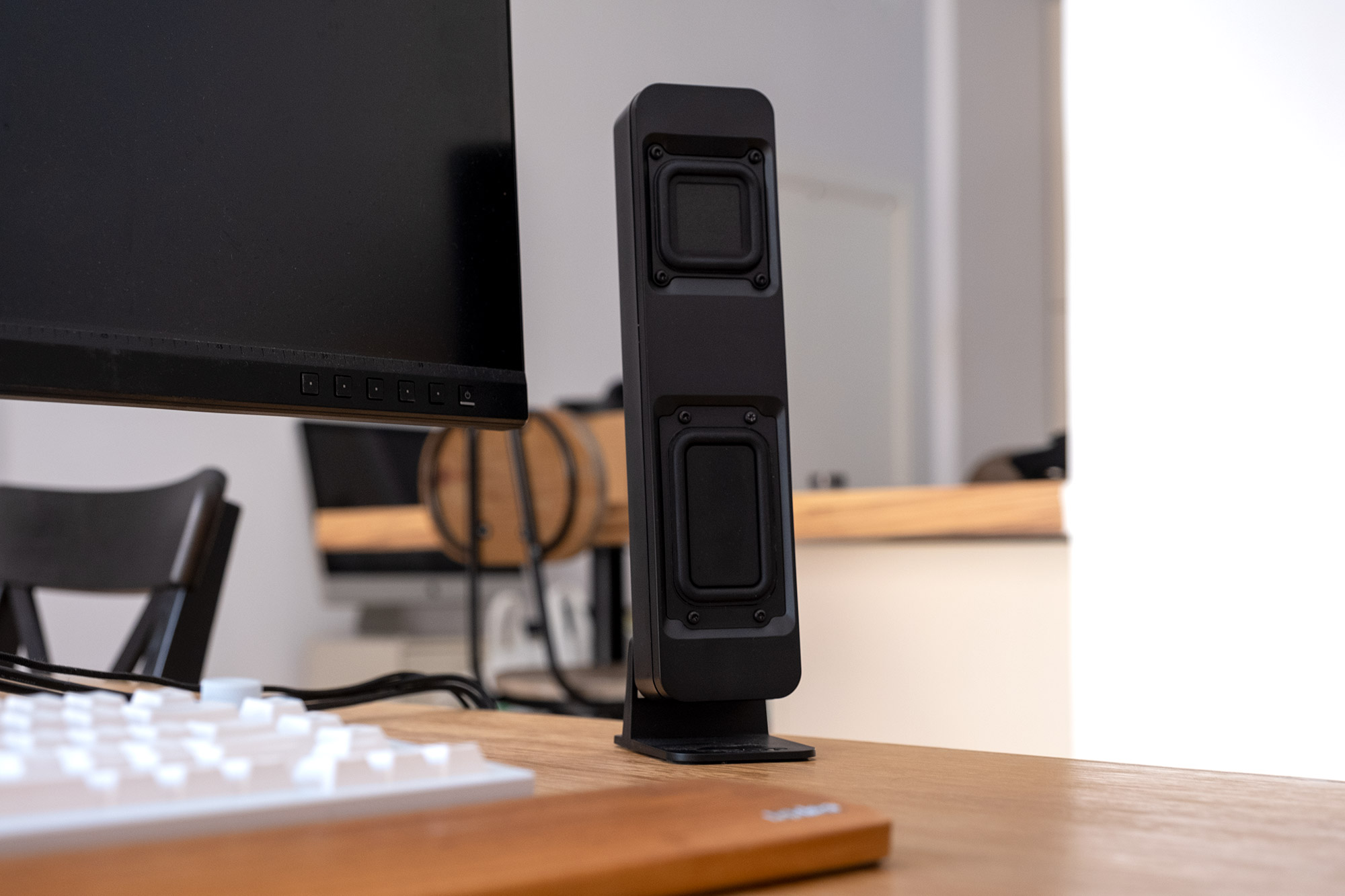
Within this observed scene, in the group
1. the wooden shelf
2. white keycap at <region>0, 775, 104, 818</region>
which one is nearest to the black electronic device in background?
white keycap at <region>0, 775, 104, 818</region>

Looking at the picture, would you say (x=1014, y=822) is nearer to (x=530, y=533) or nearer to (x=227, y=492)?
(x=530, y=533)

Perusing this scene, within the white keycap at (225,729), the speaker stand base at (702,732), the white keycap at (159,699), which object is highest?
the white keycap at (225,729)

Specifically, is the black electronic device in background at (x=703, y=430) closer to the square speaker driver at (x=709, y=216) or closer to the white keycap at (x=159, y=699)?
the square speaker driver at (x=709, y=216)

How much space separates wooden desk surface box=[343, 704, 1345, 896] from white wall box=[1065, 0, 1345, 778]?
47 centimetres

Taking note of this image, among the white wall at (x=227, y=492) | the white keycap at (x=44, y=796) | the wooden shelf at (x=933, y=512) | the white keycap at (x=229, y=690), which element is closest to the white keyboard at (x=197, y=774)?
the white keycap at (x=44, y=796)

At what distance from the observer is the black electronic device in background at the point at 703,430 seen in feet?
1.73

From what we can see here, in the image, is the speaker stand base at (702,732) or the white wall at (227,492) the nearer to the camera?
the speaker stand base at (702,732)

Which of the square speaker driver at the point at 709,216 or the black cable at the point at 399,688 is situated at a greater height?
the square speaker driver at the point at 709,216

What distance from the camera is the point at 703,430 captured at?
543mm

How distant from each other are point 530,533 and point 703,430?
69.9 inches

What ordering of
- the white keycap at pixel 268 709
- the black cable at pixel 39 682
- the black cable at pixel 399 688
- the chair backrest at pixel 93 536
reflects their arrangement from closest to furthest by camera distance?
the white keycap at pixel 268 709, the black cable at pixel 39 682, the black cable at pixel 399 688, the chair backrest at pixel 93 536

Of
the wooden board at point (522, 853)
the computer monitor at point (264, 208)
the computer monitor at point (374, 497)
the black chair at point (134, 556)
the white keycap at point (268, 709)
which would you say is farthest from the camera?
the computer monitor at point (374, 497)

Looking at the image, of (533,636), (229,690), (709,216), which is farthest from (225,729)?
(533,636)

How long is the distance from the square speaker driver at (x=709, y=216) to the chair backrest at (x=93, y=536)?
78 centimetres
